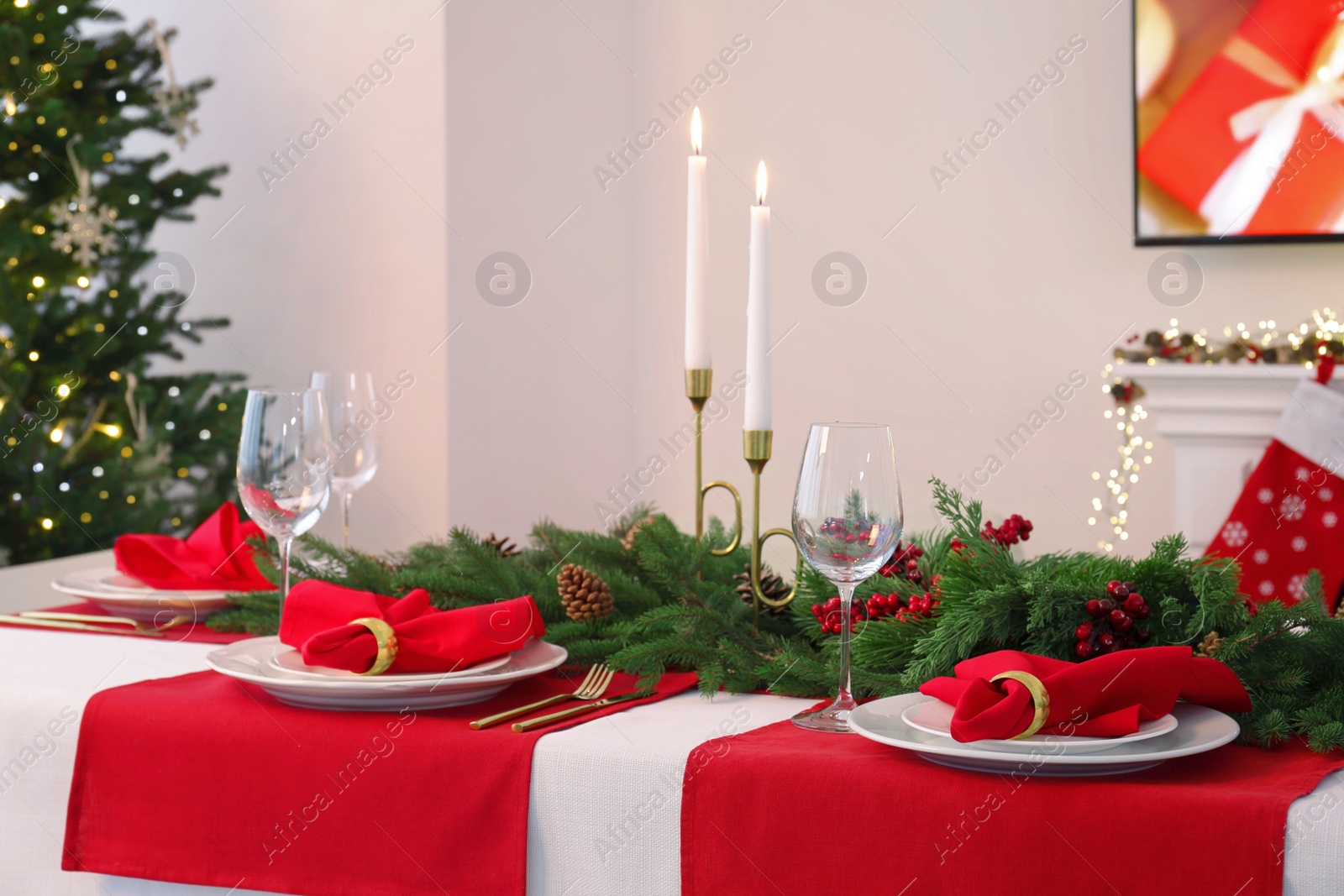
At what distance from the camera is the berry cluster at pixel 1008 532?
2.90ft

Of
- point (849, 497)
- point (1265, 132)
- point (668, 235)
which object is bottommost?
point (849, 497)

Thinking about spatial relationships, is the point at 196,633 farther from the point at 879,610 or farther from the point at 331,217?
the point at 331,217

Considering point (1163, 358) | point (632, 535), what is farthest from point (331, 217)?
point (632, 535)

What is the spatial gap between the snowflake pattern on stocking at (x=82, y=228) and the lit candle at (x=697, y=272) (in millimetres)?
2337

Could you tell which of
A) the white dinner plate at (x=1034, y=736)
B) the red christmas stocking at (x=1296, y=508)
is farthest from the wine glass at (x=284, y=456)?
the red christmas stocking at (x=1296, y=508)

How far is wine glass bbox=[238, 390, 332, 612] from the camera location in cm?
87

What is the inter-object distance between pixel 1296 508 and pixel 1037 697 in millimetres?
1987

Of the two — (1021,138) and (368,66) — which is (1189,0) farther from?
(368,66)

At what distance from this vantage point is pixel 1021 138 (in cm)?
312

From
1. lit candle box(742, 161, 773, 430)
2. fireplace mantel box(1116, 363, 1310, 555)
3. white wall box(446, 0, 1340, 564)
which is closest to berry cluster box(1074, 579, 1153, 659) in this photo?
lit candle box(742, 161, 773, 430)

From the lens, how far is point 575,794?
2.38 feet

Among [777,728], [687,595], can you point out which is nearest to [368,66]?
[687,595]

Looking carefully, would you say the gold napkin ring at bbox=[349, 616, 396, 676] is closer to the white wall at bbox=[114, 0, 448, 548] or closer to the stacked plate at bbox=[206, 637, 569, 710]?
the stacked plate at bbox=[206, 637, 569, 710]

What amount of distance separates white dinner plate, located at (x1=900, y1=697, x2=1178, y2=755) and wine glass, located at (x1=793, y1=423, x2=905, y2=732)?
5 cm
